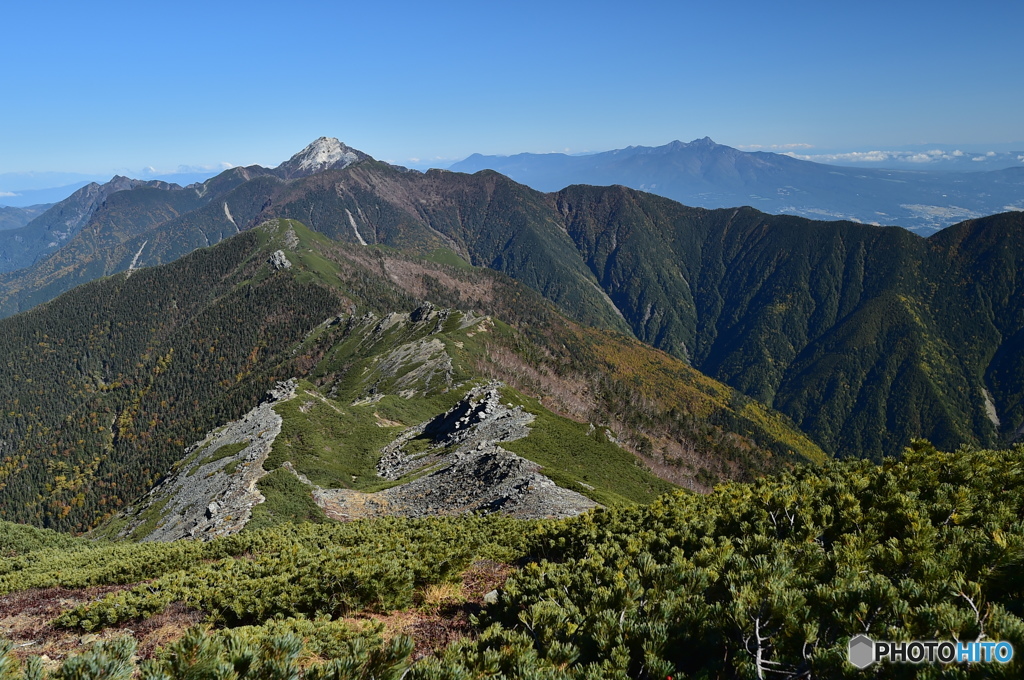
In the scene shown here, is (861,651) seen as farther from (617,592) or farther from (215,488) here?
(215,488)

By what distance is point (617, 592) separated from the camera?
13898 millimetres

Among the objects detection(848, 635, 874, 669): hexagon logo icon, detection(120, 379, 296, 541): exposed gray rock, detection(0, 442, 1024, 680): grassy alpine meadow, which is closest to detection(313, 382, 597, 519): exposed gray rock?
detection(120, 379, 296, 541): exposed gray rock

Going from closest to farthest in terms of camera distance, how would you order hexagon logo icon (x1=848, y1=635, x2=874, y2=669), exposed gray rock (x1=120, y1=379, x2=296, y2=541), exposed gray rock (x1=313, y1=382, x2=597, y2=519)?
hexagon logo icon (x1=848, y1=635, x2=874, y2=669), exposed gray rock (x1=313, y1=382, x2=597, y2=519), exposed gray rock (x1=120, y1=379, x2=296, y2=541)

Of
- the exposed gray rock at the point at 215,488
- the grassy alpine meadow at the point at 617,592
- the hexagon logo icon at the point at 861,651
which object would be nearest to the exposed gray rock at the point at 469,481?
the exposed gray rock at the point at 215,488

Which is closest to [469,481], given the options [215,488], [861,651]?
[215,488]

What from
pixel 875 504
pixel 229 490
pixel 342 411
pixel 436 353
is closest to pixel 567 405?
pixel 436 353

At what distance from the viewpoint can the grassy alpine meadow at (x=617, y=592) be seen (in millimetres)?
8797

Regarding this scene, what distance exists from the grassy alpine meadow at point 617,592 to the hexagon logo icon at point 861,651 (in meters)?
0.19

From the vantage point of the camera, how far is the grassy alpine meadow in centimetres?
880

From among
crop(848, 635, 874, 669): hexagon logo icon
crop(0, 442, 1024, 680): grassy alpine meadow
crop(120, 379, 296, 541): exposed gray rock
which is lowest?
crop(120, 379, 296, 541): exposed gray rock

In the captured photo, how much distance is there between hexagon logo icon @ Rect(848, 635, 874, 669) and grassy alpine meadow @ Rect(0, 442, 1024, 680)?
19cm

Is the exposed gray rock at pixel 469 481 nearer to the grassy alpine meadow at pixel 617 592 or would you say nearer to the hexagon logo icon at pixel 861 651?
the grassy alpine meadow at pixel 617 592

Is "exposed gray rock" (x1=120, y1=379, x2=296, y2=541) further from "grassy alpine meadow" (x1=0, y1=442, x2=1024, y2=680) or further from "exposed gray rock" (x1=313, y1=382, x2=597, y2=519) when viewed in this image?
"grassy alpine meadow" (x1=0, y1=442, x2=1024, y2=680)

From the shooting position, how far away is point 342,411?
10838 centimetres
